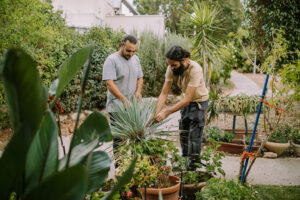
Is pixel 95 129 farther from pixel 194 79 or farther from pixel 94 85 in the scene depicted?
pixel 94 85

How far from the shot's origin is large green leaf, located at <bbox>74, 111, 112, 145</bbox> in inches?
31.4

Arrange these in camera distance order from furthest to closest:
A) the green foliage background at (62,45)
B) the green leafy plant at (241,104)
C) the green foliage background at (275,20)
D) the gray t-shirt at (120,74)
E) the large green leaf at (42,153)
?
the green foliage background at (275,20) → the green leafy plant at (241,104) → the green foliage background at (62,45) → the gray t-shirt at (120,74) → the large green leaf at (42,153)

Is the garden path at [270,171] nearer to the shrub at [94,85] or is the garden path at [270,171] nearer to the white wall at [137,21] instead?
the shrub at [94,85]

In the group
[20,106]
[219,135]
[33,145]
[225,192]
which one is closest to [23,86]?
[20,106]

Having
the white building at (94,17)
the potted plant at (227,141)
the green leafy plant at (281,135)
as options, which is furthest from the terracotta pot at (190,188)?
the white building at (94,17)

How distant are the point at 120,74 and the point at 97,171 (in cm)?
271

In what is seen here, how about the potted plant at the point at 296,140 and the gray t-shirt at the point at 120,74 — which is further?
the potted plant at the point at 296,140

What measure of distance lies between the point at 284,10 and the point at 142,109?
220 inches

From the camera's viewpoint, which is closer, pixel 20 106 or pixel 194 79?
pixel 20 106

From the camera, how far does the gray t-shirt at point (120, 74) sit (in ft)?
11.0

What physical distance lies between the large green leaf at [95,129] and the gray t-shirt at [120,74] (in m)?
2.49

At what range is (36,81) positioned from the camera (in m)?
0.47

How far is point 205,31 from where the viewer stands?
5.20m

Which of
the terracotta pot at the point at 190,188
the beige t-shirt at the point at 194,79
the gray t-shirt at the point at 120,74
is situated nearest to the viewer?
the terracotta pot at the point at 190,188
